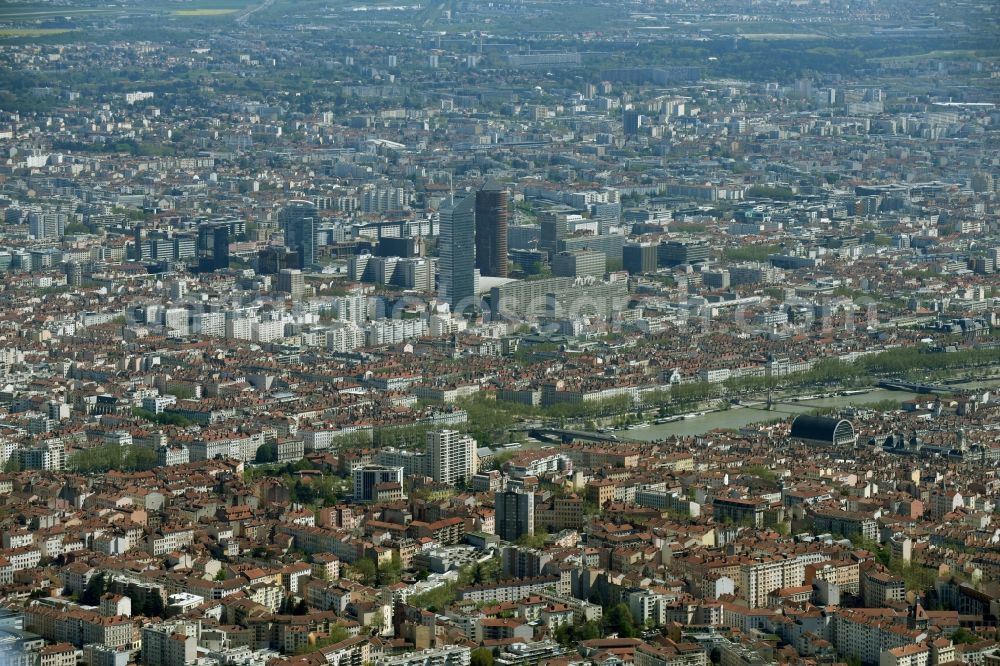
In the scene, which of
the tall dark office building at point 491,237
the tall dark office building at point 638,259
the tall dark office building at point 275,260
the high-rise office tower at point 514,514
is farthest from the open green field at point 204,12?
the high-rise office tower at point 514,514

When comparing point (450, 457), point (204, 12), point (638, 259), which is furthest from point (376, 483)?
point (204, 12)

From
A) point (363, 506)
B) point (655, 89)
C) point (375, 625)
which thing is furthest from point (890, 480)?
point (655, 89)

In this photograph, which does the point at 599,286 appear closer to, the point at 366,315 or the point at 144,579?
the point at 366,315

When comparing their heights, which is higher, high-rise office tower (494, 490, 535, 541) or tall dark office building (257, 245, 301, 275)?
high-rise office tower (494, 490, 535, 541)

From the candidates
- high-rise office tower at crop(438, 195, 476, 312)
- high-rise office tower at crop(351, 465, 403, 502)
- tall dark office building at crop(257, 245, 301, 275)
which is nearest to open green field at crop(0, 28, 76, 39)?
tall dark office building at crop(257, 245, 301, 275)

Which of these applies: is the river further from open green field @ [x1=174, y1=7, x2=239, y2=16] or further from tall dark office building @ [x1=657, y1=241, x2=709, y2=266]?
open green field @ [x1=174, y1=7, x2=239, y2=16]
